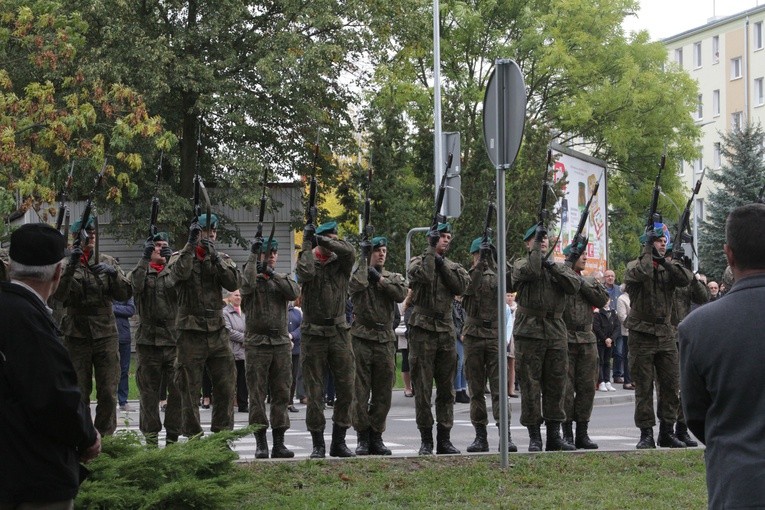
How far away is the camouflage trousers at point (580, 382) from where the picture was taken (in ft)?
41.7

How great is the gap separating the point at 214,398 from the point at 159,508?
438 cm

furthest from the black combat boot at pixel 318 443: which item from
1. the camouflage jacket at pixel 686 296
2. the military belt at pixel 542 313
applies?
the camouflage jacket at pixel 686 296

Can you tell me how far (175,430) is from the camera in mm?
11906

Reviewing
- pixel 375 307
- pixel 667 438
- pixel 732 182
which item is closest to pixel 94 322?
pixel 375 307

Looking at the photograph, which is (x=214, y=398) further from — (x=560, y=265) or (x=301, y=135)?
(x=301, y=135)

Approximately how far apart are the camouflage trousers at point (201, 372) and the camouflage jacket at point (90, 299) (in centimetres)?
72

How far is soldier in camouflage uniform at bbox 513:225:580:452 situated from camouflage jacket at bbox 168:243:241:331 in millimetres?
2874

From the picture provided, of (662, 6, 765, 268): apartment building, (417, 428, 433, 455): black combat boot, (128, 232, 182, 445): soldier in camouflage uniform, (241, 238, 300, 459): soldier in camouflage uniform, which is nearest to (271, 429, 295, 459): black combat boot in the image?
(241, 238, 300, 459): soldier in camouflage uniform

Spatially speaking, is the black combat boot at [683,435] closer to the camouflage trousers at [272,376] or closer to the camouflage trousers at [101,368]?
the camouflage trousers at [272,376]

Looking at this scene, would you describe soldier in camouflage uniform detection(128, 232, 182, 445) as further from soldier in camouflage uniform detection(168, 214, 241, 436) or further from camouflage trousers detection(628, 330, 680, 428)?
camouflage trousers detection(628, 330, 680, 428)

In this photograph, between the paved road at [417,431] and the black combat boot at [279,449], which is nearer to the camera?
the black combat boot at [279,449]

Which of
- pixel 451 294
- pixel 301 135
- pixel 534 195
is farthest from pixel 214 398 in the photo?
pixel 301 135

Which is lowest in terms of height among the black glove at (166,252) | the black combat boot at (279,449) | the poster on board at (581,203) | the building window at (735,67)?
the black combat boot at (279,449)

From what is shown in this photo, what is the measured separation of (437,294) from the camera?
12453 millimetres
